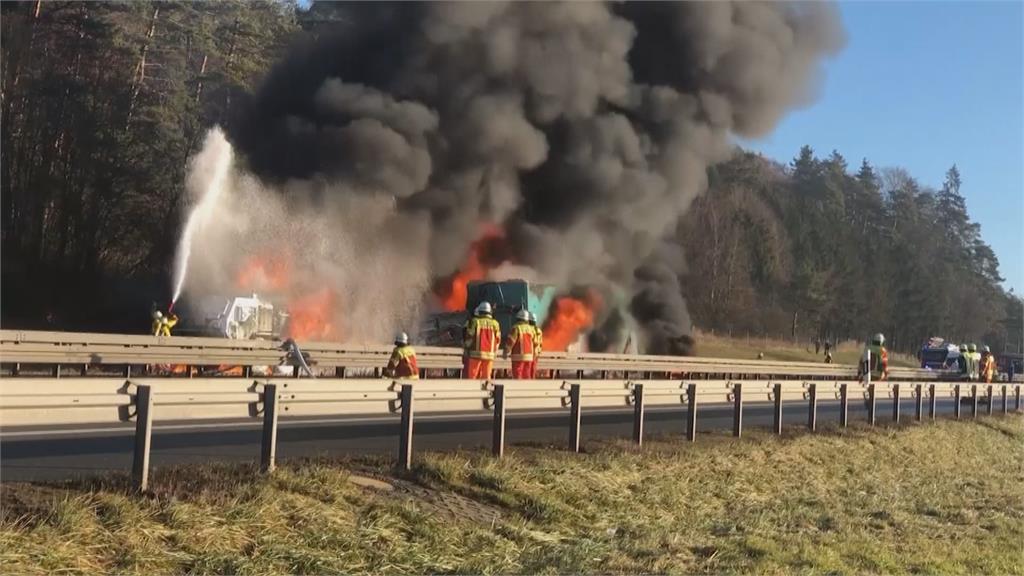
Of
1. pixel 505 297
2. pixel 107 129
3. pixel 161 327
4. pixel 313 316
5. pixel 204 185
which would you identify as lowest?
A: pixel 161 327

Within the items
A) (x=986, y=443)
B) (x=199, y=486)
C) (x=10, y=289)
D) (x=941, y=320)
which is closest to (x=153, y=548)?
(x=199, y=486)

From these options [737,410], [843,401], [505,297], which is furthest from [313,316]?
[737,410]

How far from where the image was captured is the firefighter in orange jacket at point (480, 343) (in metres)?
14.1

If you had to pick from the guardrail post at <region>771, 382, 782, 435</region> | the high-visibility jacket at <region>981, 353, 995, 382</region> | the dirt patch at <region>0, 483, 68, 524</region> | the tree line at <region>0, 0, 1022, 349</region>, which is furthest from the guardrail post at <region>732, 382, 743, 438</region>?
the high-visibility jacket at <region>981, 353, 995, 382</region>

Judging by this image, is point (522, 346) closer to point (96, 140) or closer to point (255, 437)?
point (255, 437)

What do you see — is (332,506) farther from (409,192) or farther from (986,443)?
(409,192)

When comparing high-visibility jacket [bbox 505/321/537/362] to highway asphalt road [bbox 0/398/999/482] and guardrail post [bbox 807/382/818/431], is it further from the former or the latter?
guardrail post [bbox 807/382/818/431]

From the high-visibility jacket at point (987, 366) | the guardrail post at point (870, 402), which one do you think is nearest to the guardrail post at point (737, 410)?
the guardrail post at point (870, 402)

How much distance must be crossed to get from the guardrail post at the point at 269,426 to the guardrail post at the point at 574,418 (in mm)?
3461

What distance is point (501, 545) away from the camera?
6.65 metres

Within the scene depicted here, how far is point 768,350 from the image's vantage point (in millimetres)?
57469

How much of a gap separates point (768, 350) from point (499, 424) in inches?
1974

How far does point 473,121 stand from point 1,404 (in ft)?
90.8

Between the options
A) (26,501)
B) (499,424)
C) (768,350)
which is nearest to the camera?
(26,501)
